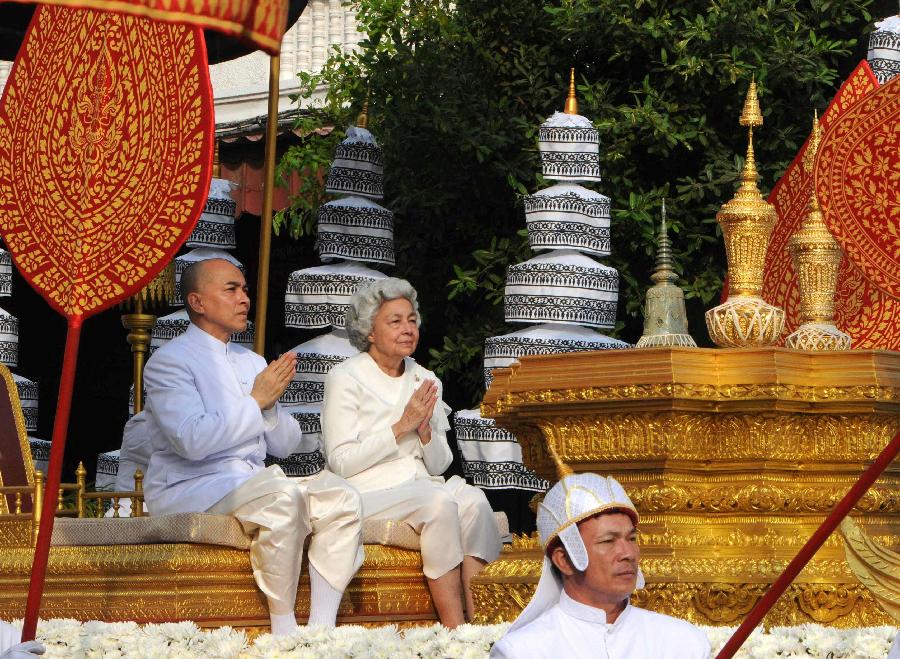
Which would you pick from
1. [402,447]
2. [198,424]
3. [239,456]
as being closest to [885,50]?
[402,447]

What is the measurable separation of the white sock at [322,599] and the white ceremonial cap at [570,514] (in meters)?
2.25

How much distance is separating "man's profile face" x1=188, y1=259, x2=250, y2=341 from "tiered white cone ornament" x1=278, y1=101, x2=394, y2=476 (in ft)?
7.85

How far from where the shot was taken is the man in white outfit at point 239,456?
21.5ft

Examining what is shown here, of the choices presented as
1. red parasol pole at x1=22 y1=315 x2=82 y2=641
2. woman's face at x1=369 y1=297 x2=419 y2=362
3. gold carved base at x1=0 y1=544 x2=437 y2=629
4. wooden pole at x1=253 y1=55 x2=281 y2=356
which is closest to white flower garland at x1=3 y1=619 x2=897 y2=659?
gold carved base at x1=0 y1=544 x2=437 y2=629

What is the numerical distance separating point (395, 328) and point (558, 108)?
3.70 m

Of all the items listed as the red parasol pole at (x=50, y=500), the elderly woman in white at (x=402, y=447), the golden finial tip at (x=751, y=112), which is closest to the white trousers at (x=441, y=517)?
the elderly woman in white at (x=402, y=447)

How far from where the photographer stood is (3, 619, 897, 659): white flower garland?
5336 mm

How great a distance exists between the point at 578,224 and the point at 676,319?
1439 millimetres

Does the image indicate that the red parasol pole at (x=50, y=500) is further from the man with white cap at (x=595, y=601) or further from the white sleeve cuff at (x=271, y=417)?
the white sleeve cuff at (x=271, y=417)

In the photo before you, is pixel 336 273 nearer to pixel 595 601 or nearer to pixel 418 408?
pixel 418 408

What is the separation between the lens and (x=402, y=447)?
7.18 metres

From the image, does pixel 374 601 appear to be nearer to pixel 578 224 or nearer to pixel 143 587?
pixel 143 587

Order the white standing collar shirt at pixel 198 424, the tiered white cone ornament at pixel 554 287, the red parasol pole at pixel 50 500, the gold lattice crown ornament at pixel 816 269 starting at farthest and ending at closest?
the tiered white cone ornament at pixel 554 287 < the gold lattice crown ornament at pixel 816 269 < the white standing collar shirt at pixel 198 424 < the red parasol pole at pixel 50 500

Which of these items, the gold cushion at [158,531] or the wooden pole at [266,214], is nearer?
the gold cushion at [158,531]
